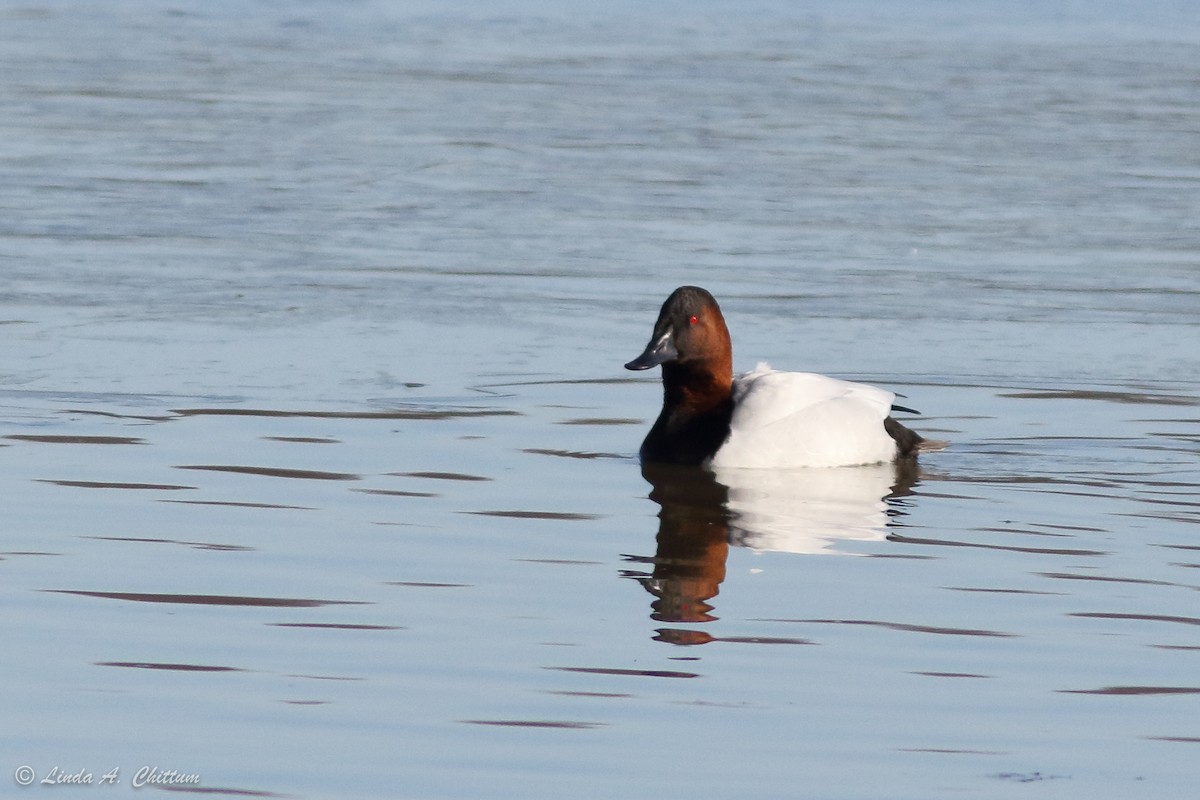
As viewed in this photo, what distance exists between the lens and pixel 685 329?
26.8 feet

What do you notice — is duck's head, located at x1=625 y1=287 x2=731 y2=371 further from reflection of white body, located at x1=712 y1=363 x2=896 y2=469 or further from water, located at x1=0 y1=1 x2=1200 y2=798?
water, located at x1=0 y1=1 x2=1200 y2=798

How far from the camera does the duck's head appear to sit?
8.15 m

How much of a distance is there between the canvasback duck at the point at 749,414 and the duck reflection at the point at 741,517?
0.20 feet

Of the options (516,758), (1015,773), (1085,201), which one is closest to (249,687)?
(516,758)

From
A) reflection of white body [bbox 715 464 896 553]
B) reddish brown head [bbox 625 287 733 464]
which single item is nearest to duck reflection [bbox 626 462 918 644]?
reflection of white body [bbox 715 464 896 553]

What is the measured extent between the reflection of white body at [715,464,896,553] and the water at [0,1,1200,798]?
0.11 feet

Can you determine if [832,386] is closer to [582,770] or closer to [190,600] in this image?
[190,600]

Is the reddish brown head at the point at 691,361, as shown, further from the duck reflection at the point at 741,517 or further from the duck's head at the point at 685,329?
the duck reflection at the point at 741,517

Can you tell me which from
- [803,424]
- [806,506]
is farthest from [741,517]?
[803,424]

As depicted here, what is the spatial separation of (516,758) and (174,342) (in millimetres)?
5643

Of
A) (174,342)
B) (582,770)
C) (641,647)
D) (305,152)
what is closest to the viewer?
(582,770)

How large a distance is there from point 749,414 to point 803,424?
0.20m

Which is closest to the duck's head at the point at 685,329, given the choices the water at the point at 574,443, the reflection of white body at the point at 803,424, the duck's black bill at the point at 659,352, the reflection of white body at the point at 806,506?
the duck's black bill at the point at 659,352

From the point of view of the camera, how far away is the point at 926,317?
34.4 ft
